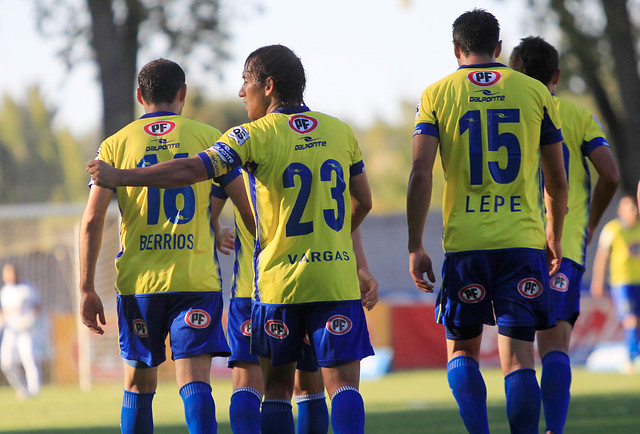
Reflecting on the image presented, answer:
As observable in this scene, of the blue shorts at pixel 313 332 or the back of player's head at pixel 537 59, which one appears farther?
the back of player's head at pixel 537 59

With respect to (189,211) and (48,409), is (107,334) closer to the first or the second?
(48,409)

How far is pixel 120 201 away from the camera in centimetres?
563

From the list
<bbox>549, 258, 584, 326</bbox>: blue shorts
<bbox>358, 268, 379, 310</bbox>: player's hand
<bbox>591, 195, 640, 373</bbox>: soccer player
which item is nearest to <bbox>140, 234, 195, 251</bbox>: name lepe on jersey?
<bbox>358, 268, 379, 310</bbox>: player's hand

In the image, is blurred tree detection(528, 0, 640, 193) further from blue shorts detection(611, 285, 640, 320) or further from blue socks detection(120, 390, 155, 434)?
blue socks detection(120, 390, 155, 434)

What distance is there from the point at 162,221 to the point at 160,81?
827mm

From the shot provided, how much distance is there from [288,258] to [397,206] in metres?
70.4

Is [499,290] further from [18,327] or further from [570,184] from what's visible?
[18,327]

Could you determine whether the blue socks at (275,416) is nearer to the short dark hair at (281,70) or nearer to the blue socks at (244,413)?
the blue socks at (244,413)

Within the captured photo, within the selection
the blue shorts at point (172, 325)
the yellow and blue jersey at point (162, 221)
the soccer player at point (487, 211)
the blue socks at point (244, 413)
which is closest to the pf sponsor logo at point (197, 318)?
the blue shorts at point (172, 325)

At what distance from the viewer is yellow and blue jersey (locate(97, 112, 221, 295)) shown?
5.48 metres

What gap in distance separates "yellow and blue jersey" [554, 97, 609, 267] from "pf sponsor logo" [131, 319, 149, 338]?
273 centimetres

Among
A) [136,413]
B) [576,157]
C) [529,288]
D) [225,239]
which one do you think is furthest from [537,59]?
[136,413]

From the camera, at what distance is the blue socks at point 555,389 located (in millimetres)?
5883

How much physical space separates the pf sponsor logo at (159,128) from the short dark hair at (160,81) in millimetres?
163
